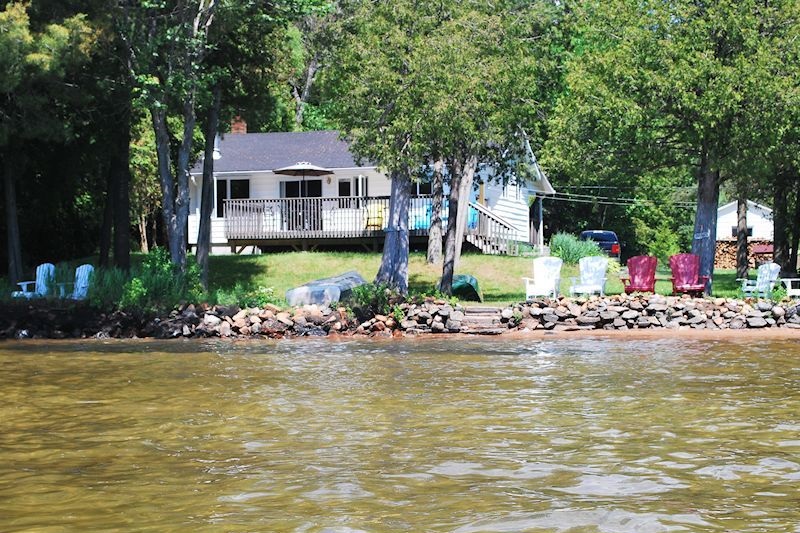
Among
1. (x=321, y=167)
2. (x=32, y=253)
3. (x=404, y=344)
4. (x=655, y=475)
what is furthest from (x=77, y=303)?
(x=321, y=167)

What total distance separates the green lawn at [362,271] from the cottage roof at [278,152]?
6.09 metres

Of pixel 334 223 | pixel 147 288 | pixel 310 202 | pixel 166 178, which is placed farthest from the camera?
pixel 310 202

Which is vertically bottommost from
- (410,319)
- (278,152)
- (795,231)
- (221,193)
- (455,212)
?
(410,319)

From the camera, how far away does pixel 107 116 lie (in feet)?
86.4

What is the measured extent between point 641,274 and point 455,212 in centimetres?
611

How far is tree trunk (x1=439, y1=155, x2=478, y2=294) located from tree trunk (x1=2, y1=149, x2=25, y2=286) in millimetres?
10266

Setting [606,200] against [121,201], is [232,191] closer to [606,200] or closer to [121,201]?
[121,201]

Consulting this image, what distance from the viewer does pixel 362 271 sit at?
3152 centimetres

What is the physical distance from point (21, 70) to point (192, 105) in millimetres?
3921

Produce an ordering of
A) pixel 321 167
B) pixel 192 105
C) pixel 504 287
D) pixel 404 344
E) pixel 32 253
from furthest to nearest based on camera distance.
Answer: pixel 321 167, pixel 32 253, pixel 504 287, pixel 192 105, pixel 404 344

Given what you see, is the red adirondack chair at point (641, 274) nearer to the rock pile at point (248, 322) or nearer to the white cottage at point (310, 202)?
the rock pile at point (248, 322)

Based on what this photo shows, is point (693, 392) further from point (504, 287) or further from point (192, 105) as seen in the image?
point (504, 287)

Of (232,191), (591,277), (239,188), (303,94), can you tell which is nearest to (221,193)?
(232,191)

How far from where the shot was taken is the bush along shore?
67.7 feet
